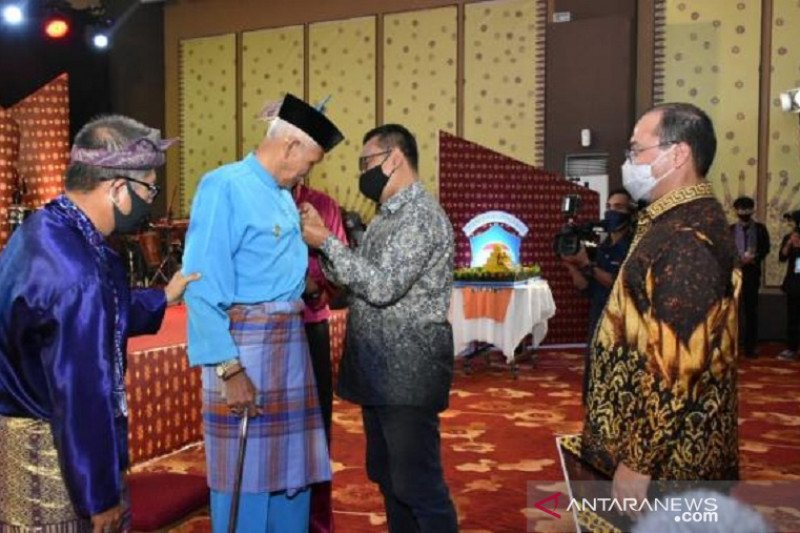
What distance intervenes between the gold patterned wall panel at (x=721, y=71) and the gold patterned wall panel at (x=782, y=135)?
6.5 inches

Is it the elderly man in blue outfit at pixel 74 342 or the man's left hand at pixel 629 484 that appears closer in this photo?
the elderly man in blue outfit at pixel 74 342

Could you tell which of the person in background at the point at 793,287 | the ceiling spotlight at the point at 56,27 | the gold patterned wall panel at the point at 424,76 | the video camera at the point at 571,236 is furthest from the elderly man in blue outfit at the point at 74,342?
the ceiling spotlight at the point at 56,27

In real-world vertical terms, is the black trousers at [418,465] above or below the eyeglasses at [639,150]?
below

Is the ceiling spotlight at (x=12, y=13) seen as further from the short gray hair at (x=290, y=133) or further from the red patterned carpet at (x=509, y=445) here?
the short gray hair at (x=290, y=133)

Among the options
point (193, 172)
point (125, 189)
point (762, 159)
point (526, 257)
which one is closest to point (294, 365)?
point (125, 189)

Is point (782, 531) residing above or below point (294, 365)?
below

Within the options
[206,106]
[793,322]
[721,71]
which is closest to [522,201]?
[793,322]

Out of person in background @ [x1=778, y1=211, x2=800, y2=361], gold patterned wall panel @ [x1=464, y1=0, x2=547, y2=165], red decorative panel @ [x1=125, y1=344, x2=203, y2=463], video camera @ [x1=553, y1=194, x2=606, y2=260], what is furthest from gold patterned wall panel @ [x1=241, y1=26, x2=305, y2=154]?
video camera @ [x1=553, y1=194, x2=606, y2=260]

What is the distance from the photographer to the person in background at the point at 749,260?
7.62 m

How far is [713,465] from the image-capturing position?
5.75ft

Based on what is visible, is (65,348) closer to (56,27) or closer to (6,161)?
(6,161)

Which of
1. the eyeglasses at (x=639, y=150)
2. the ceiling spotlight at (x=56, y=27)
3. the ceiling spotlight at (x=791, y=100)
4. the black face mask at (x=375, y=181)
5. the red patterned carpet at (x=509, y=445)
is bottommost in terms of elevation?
the red patterned carpet at (x=509, y=445)

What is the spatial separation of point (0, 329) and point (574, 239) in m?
2.51

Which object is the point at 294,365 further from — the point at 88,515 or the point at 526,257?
the point at 526,257
